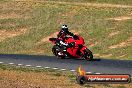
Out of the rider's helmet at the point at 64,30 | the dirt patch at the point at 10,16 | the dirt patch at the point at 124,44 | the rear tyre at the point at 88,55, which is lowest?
the dirt patch at the point at 124,44

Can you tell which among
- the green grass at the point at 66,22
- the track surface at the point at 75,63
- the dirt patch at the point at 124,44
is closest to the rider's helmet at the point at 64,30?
the track surface at the point at 75,63

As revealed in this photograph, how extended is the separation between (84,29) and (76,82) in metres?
29.9

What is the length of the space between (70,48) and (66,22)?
81.6 feet

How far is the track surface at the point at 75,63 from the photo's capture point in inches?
899

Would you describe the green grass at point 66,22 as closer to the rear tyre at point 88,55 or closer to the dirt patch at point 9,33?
the dirt patch at point 9,33

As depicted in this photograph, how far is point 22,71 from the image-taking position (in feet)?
71.8

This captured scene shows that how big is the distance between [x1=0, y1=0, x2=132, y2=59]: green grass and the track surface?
9503 millimetres

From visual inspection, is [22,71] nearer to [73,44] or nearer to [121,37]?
[73,44]

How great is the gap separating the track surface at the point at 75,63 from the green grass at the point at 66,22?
374 inches

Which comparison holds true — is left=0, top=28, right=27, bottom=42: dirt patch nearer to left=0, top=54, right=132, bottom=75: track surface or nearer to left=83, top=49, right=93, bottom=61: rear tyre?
left=0, top=54, right=132, bottom=75: track surface

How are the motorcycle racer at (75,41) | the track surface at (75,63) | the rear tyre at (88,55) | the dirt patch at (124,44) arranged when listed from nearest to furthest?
the track surface at (75,63) < the rear tyre at (88,55) < the motorcycle racer at (75,41) < the dirt patch at (124,44)

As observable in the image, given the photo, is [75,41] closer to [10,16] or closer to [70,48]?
[70,48]

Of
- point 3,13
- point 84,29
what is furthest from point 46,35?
point 3,13

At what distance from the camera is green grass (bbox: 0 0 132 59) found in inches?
1663
